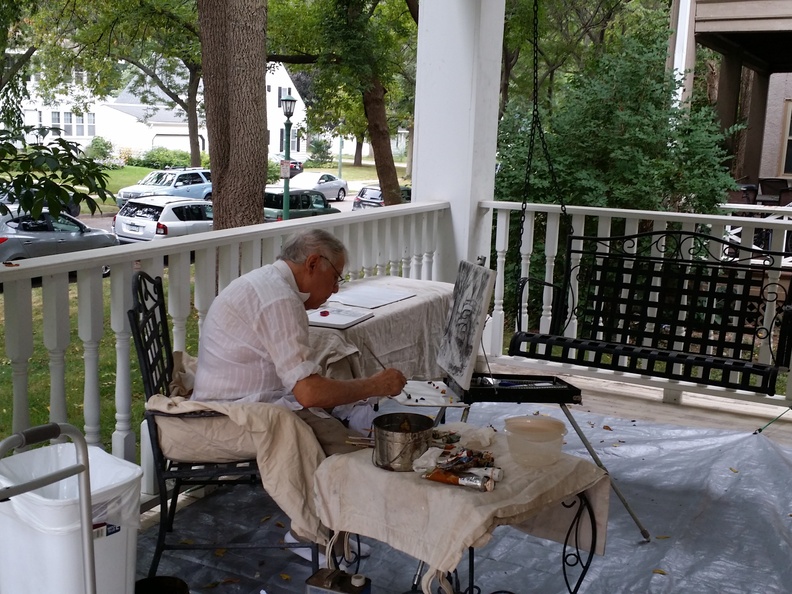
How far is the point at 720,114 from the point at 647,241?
536 centimetres

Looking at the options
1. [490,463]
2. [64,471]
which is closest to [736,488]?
[490,463]

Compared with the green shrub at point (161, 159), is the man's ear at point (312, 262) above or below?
above

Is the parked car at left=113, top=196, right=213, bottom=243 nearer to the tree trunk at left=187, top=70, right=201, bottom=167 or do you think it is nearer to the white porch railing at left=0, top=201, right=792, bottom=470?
the tree trunk at left=187, top=70, right=201, bottom=167

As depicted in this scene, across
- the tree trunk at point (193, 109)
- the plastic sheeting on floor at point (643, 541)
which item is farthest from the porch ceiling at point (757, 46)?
the tree trunk at point (193, 109)

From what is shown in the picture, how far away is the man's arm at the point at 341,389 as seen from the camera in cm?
247

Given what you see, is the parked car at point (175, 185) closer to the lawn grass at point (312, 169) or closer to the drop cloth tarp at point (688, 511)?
the lawn grass at point (312, 169)

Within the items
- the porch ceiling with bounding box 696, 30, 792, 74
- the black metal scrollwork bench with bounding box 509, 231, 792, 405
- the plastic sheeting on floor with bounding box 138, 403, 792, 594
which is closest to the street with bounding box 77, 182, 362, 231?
the porch ceiling with bounding box 696, 30, 792, 74

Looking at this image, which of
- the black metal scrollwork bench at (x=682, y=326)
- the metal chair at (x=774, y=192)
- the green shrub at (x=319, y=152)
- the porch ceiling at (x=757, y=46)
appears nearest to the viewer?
the black metal scrollwork bench at (x=682, y=326)

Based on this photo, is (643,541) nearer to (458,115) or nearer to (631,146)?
(458,115)

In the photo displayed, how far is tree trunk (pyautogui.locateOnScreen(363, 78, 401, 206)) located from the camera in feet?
38.7

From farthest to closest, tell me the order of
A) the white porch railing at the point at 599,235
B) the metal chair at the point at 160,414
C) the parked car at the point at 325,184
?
the parked car at the point at 325,184 < the white porch railing at the point at 599,235 < the metal chair at the point at 160,414

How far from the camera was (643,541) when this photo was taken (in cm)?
320

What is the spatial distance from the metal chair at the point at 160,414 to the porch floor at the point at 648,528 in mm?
186

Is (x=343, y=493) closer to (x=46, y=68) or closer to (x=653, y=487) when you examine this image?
(x=653, y=487)
